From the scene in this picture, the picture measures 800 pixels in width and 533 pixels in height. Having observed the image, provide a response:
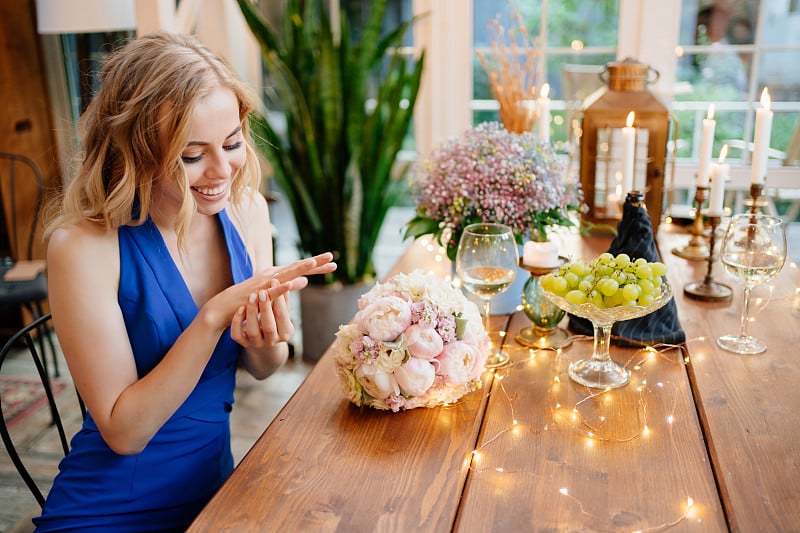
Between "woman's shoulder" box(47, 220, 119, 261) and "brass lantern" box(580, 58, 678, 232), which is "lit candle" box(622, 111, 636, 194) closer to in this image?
"brass lantern" box(580, 58, 678, 232)

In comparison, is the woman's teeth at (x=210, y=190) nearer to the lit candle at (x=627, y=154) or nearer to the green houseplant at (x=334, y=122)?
the lit candle at (x=627, y=154)

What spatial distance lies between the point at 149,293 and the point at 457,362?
60 cm

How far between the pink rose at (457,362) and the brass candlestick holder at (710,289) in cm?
76

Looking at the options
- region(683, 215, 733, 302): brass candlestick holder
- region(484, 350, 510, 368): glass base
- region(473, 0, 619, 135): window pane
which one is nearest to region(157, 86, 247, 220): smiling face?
region(484, 350, 510, 368): glass base

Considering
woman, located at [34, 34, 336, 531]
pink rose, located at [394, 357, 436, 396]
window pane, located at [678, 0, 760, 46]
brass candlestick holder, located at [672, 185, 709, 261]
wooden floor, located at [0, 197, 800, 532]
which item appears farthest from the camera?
window pane, located at [678, 0, 760, 46]

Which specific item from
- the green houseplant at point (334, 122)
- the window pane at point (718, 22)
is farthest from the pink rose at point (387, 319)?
the window pane at point (718, 22)

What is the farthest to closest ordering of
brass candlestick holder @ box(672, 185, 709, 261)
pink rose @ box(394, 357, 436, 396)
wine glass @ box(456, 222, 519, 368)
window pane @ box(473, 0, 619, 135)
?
window pane @ box(473, 0, 619, 135)
brass candlestick holder @ box(672, 185, 709, 261)
wine glass @ box(456, 222, 519, 368)
pink rose @ box(394, 357, 436, 396)

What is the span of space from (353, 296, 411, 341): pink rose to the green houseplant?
5.93ft

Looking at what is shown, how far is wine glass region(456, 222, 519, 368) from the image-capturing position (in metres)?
1.35

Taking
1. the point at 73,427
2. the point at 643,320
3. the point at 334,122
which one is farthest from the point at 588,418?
the point at 73,427

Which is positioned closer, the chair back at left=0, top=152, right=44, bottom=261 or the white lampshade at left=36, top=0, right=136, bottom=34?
the white lampshade at left=36, top=0, right=136, bottom=34

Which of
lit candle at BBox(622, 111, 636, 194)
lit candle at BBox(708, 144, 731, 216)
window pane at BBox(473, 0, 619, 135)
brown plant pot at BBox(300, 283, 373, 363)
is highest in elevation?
window pane at BBox(473, 0, 619, 135)

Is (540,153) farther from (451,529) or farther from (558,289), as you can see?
(451,529)

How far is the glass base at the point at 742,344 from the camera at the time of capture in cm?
140
